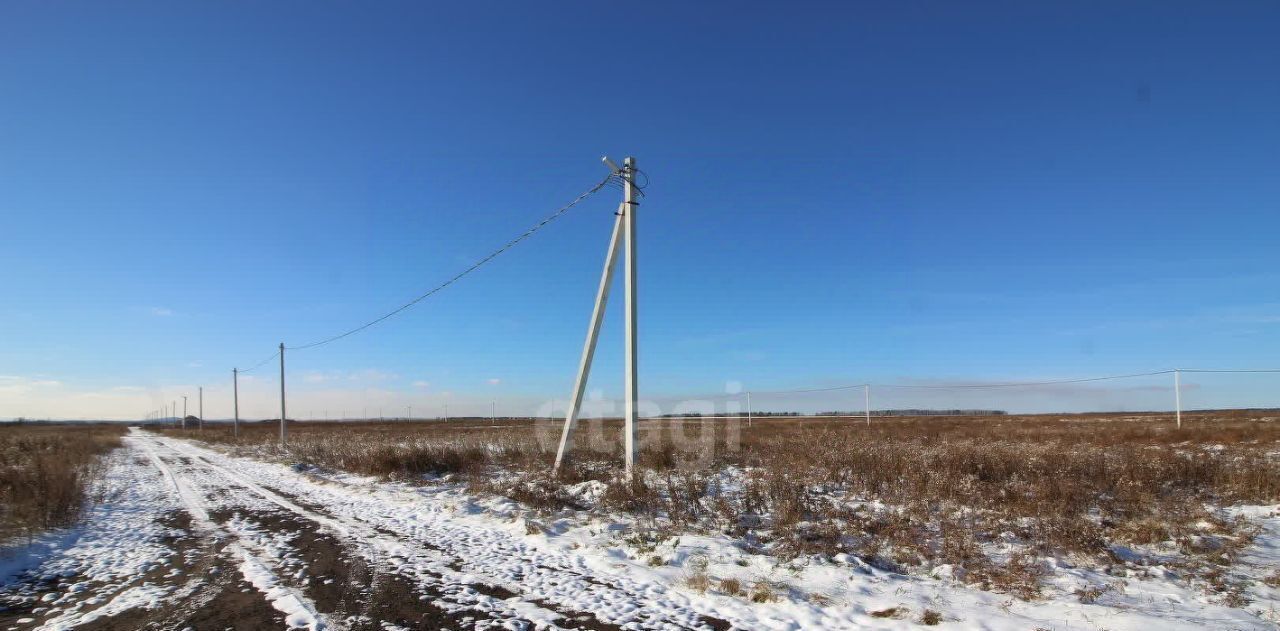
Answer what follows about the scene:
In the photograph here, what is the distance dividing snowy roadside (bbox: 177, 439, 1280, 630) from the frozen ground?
0.02 m

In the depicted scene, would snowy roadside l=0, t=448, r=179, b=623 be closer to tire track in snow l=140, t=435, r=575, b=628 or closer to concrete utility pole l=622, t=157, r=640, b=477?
tire track in snow l=140, t=435, r=575, b=628

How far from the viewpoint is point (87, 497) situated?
12492 millimetres

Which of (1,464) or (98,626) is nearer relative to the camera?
(98,626)

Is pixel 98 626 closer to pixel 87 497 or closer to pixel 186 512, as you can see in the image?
pixel 186 512

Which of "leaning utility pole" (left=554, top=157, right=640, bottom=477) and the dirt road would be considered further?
"leaning utility pole" (left=554, top=157, right=640, bottom=477)

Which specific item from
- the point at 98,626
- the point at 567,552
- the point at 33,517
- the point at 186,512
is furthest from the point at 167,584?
the point at 186,512

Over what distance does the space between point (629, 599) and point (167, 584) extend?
16.4 feet

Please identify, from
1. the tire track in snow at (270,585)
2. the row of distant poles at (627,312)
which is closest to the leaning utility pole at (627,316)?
the row of distant poles at (627,312)

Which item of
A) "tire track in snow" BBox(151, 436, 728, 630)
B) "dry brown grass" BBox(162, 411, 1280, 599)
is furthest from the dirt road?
"dry brown grass" BBox(162, 411, 1280, 599)

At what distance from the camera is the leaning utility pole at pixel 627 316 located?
466 inches

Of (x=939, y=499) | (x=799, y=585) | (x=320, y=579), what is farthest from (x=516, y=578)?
(x=939, y=499)

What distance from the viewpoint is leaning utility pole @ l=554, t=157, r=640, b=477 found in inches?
466

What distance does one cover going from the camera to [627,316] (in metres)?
12.3

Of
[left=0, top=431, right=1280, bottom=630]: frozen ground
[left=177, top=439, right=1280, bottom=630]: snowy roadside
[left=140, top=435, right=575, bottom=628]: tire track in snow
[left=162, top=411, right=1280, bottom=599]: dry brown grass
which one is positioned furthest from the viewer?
[left=162, top=411, right=1280, bottom=599]: dry brown grass
